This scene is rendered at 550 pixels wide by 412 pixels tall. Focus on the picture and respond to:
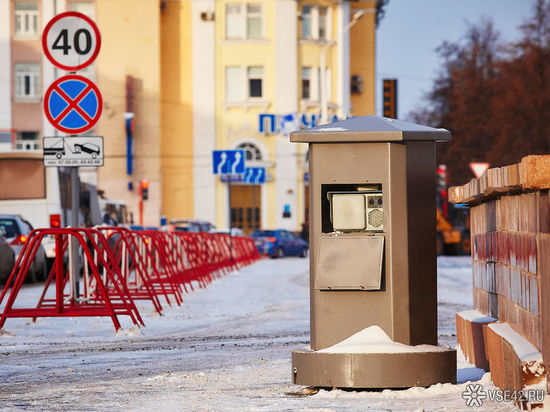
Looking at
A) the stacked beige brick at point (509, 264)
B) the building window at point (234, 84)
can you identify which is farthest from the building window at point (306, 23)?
the stacked beige brick at point (509, 264)

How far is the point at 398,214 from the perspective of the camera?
801cm

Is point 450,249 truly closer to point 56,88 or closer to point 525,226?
point 56,88

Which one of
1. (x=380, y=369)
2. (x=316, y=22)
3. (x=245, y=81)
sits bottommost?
(x=380, y=369)

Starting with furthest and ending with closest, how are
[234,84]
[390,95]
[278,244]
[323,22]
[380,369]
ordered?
1. [390,95]
2. [323,22]
3. [234,84]
4. [278,244]
5. [380,369]

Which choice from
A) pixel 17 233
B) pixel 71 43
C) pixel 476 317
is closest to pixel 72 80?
pixel 71 43

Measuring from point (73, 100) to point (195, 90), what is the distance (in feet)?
173

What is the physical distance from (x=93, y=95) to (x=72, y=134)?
1.01 m

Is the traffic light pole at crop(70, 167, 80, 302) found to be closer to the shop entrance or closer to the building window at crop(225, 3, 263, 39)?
the shop entrance

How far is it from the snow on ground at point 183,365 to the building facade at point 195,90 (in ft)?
153

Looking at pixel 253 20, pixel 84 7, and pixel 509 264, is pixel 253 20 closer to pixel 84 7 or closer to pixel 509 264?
pixel 84 7

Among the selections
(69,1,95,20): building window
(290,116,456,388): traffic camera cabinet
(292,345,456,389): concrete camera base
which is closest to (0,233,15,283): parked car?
(290,116,456,388): traffic camera cabinet

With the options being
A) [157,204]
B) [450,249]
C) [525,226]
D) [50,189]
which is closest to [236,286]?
[50,189]

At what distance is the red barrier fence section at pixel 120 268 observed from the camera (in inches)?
516

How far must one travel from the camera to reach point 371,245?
7988 millimetres
